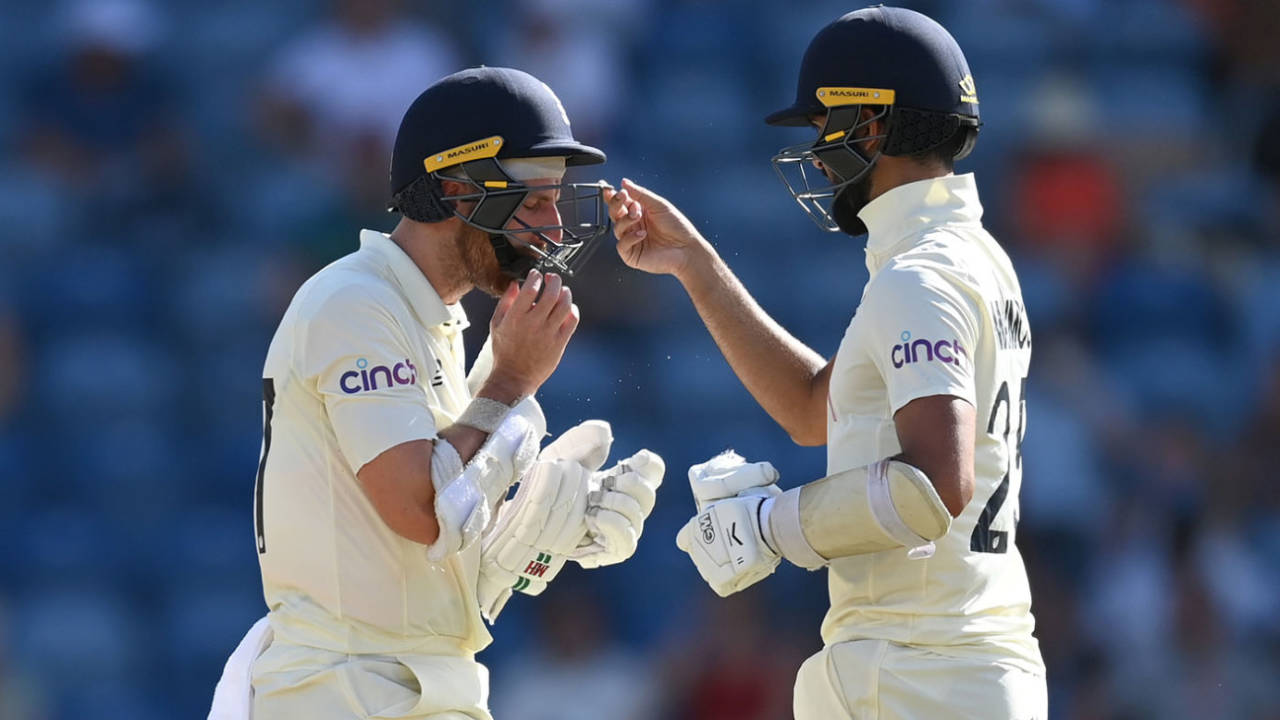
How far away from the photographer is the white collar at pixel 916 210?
3.84m

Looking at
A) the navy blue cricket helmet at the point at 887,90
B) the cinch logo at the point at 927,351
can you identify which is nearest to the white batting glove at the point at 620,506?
the cinch logo at the point at 927,351

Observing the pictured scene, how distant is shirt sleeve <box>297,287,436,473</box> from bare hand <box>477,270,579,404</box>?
8.4 inches

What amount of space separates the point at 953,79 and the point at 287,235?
14.4 ft

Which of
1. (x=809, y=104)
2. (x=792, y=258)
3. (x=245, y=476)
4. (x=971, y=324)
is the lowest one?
(x=245, y=476)

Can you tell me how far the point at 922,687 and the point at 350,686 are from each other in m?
1.17

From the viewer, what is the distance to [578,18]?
835 centimetres

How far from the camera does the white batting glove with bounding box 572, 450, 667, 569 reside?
3.88 metres

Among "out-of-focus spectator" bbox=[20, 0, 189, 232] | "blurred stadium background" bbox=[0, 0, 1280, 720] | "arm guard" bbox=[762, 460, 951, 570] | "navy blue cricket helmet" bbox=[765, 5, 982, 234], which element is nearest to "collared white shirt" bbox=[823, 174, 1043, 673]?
→ "arm guard" bbox=[762, 460, 951, 570]

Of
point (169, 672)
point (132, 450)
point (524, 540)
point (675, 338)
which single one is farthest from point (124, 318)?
point (524, 540)

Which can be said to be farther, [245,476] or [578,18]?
[578,18]

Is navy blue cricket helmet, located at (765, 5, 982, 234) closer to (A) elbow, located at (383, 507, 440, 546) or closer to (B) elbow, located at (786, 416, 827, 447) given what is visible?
(B) elbow, located at (786, 416, 827, 447)

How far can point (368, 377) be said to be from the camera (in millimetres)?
3541

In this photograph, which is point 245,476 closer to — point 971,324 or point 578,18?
point 578,18

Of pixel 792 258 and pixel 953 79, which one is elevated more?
pixel 953 79
